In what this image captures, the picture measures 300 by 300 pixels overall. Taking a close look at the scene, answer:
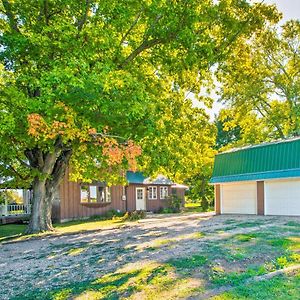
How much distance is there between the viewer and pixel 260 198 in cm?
2097

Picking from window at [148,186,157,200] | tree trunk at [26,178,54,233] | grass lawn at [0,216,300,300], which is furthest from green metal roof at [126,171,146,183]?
grass lawn at [0,216,300,300]

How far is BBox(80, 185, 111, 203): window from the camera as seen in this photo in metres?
24.5

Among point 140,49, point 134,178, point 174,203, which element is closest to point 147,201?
point 134,178

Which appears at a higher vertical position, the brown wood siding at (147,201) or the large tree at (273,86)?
the large tree at (273,86)

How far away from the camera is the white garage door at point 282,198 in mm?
19094

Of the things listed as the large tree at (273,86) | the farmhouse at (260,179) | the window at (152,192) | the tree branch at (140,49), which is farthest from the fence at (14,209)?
the large tree at (273,86)

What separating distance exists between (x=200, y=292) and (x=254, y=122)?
26.6 metres

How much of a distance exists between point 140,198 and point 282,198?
1224 centimetres

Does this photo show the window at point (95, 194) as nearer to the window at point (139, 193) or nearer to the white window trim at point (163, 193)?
the window at point (139, 193)

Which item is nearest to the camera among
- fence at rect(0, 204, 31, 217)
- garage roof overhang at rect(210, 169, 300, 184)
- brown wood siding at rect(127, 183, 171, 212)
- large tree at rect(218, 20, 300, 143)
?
garage roof overhang at rect(210, 169, 300, 184)

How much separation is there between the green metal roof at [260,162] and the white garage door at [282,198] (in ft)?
2.09


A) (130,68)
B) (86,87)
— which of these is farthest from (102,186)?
(86,87)

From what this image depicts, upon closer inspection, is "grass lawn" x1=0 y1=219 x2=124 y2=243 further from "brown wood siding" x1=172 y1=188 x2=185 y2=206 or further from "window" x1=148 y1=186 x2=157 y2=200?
"brown wood siding" x1=172 y1=188 x2=185 y2=206

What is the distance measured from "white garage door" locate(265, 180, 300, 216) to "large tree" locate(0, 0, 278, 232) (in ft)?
18.1
